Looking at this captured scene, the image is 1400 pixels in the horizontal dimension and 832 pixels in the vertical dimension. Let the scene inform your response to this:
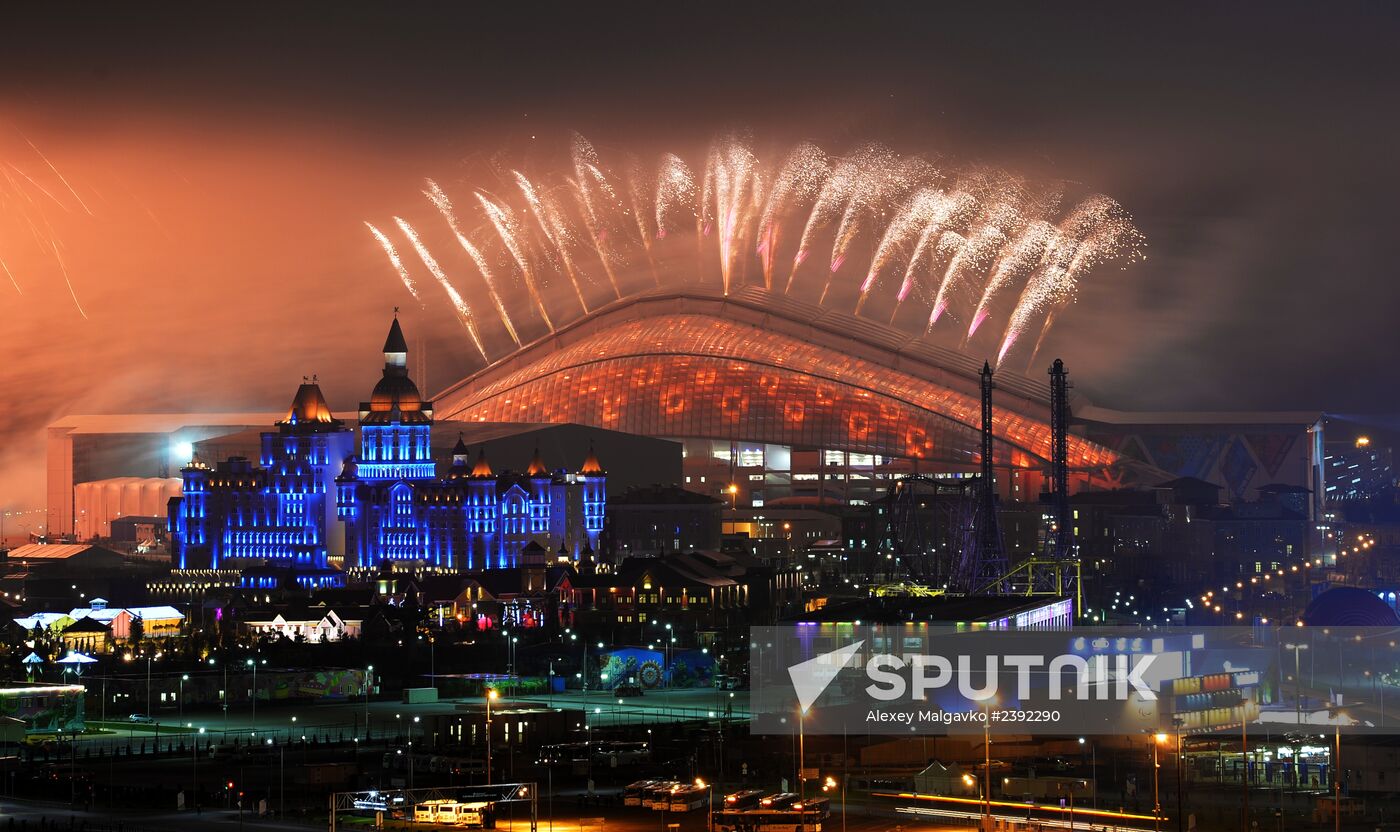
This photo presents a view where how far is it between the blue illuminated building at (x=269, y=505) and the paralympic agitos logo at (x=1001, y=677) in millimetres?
61932

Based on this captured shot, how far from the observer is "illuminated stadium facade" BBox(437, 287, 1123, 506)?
4919 inches

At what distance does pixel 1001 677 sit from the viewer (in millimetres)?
51156

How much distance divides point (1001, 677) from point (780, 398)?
77.6 m

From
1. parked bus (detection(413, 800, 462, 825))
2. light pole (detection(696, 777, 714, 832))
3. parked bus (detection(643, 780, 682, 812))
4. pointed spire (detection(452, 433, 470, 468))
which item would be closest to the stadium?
pointed spire (detection(452, 433, 470, 468))

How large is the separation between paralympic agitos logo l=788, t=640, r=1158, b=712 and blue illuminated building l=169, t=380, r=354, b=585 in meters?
61.9

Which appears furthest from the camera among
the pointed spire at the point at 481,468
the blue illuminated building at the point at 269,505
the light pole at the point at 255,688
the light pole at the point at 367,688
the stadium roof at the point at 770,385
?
Result: the stadium roof at the point at 770,385

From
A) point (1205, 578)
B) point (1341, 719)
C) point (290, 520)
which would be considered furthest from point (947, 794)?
point (290, 520)

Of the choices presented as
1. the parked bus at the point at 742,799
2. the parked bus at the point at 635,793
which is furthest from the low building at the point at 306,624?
the parked bus at the point at 742,799

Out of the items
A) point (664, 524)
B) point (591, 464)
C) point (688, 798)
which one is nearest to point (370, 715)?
point (688, 798)

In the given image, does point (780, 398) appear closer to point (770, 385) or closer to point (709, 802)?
point (770, 385)

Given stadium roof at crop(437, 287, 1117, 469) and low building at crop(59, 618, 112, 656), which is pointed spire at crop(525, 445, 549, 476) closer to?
stadium roof at crop(437, 287, 1117, 469)

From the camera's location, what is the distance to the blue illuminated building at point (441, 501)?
108 meters

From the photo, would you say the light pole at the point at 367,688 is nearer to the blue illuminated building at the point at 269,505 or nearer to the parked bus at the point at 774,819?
the parked bus at the point at 774,819

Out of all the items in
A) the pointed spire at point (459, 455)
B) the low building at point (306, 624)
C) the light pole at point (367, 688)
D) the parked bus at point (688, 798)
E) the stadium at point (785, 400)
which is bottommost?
the parked bus at point (688, 798)
